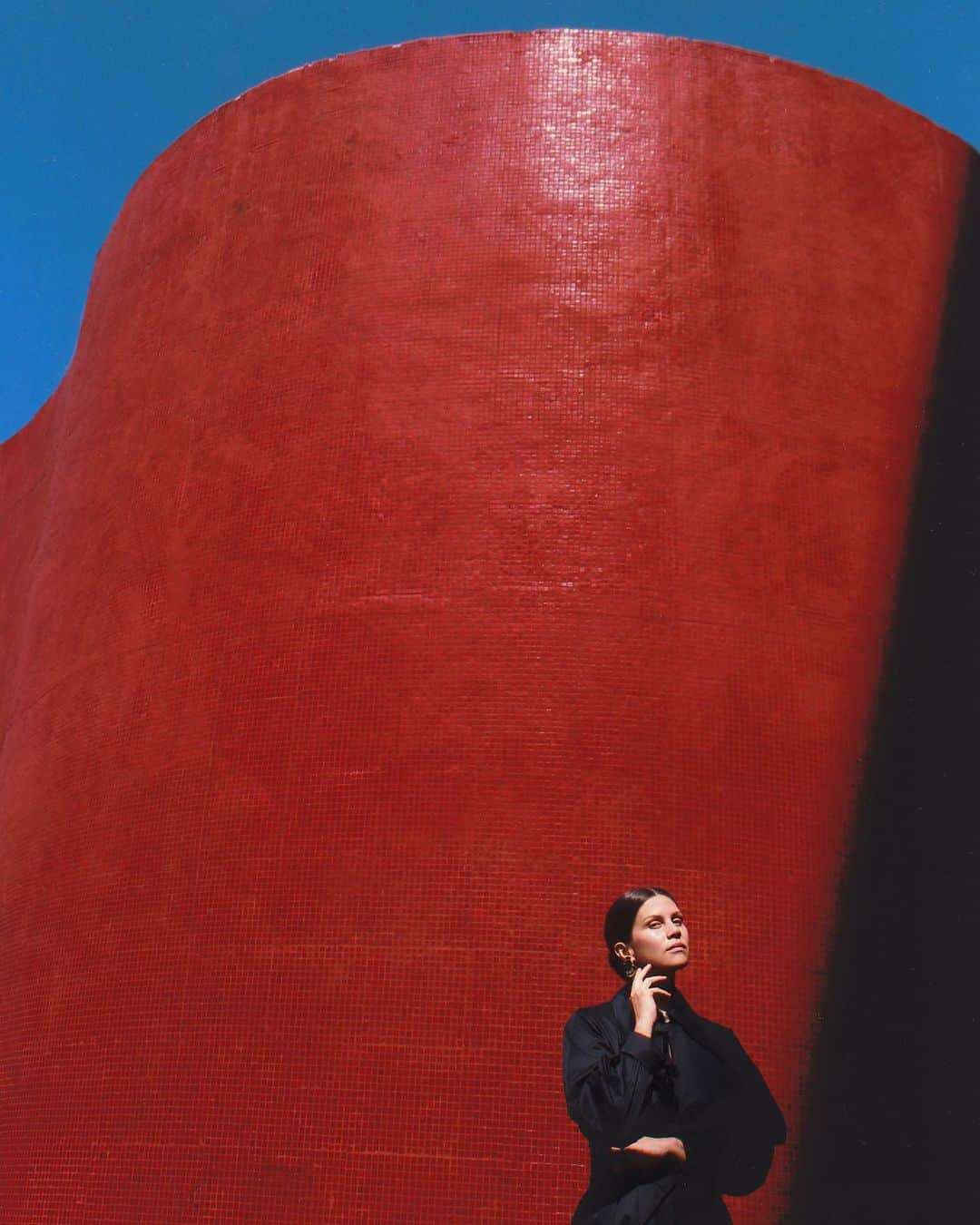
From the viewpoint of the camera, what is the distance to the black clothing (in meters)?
3.50

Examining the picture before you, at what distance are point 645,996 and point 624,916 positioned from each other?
0.85ft

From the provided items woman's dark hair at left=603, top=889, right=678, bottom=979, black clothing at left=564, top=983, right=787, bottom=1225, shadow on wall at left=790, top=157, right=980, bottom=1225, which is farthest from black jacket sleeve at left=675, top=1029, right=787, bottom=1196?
shadow on wall at left=790, top=157, right=980, bottom=1225

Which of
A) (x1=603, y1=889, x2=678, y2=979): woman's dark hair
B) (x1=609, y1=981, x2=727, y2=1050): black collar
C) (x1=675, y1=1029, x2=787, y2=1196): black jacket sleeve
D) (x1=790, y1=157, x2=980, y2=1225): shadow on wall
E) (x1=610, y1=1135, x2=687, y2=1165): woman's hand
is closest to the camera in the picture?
(x1=610, y1=1135, x2=687, y2=1165): woman's hand

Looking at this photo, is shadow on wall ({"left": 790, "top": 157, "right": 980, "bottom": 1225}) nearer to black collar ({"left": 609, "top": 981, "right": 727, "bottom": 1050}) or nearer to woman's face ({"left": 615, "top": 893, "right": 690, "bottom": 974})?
black collar ({"left": 609, "top": 981, "right": 727, "bottom": 1050})

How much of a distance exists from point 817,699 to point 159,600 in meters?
4.80

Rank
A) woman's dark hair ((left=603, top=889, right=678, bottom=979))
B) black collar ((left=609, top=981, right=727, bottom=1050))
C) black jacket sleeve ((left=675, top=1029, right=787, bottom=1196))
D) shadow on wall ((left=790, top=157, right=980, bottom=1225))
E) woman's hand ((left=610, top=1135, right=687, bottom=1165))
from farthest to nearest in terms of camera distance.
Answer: shadow on wall ((left=790, top=157, right=980, bottom=1225)), woman's dark hair ((left=603, top=889, right=678, bottom=979)), black collar ((left=609, top=981, right=727, bottom=1050)), black jacket sleeve ((left=675, top=1029, right=787, bottom=1196)), woman's hand ((left=610, top=1135, right=687, bottom=1165))

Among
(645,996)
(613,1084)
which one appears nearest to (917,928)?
(645,996)

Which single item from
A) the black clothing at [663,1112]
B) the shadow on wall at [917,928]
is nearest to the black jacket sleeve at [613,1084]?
the black clothing at [663,1112]

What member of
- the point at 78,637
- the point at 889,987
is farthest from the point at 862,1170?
the point at 78,637

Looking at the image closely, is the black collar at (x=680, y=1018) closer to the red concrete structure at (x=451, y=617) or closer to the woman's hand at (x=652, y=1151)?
the woman's hand at (x=652, y=1151)

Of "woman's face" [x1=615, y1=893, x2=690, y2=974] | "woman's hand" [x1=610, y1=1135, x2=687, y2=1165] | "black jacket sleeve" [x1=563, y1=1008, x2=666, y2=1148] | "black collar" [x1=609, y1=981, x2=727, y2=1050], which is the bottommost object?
"woman's hand" [x1=610, y1=1135, x2=687, y2=1165]

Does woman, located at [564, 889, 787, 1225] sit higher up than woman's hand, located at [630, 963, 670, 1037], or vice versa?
woman's hand, located at [630, 963, 670, 1037]

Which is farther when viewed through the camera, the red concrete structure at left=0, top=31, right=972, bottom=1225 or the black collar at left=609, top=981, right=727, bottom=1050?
the red concrete structure at left=0, top=31, right=972, bottom=1225

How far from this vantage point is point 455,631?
8.76m
